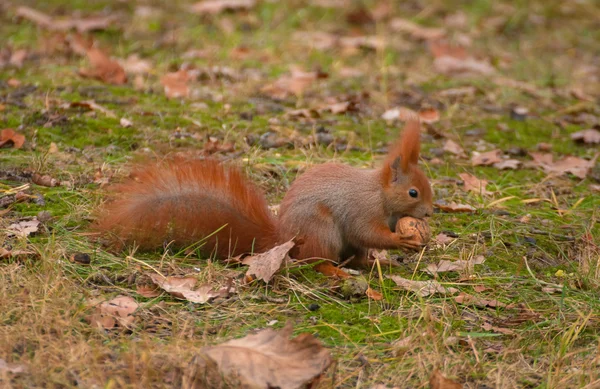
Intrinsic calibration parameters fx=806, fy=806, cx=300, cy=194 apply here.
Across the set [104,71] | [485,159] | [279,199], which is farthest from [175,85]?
[485,159]

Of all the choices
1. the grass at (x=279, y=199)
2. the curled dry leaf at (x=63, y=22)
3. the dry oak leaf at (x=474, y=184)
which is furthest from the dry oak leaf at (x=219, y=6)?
the dry oak leaf at (x=474, y=184)

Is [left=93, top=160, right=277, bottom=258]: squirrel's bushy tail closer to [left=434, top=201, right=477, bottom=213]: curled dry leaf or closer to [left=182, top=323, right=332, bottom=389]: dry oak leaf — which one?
[left=182, top=323, right=332, bottom=389]: dry oak leaf

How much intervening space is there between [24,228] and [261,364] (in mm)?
1139

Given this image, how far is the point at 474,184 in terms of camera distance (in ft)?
11.4

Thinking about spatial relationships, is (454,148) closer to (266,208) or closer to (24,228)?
(266,208)

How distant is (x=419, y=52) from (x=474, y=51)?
17.1 inches

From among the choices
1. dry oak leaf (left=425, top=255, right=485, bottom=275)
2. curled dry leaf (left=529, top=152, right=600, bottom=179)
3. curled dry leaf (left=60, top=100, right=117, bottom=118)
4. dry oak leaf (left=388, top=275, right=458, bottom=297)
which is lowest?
curled dry leaf (left=529, top=152, right=600, bottom=179)

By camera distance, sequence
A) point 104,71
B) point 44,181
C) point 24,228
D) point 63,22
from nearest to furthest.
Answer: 1. point 24,228
2. point 44,181
3. point 104,71
4. point 63,22

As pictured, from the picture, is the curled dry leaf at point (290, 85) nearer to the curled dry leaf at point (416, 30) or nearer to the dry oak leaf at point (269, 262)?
the curled dry leaf at point (416, 30)

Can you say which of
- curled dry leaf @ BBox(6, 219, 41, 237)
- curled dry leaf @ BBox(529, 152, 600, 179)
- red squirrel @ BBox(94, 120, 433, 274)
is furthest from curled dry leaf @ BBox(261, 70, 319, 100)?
curled dry leaf @ BBox(6, 219, 41, 237)

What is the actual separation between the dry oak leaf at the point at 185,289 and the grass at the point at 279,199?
0.04m

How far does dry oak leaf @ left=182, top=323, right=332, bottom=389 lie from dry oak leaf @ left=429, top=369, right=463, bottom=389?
257 mm

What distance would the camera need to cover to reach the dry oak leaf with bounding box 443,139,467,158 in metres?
3.87

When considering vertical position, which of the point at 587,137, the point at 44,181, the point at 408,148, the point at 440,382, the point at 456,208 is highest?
the point at 408,148
